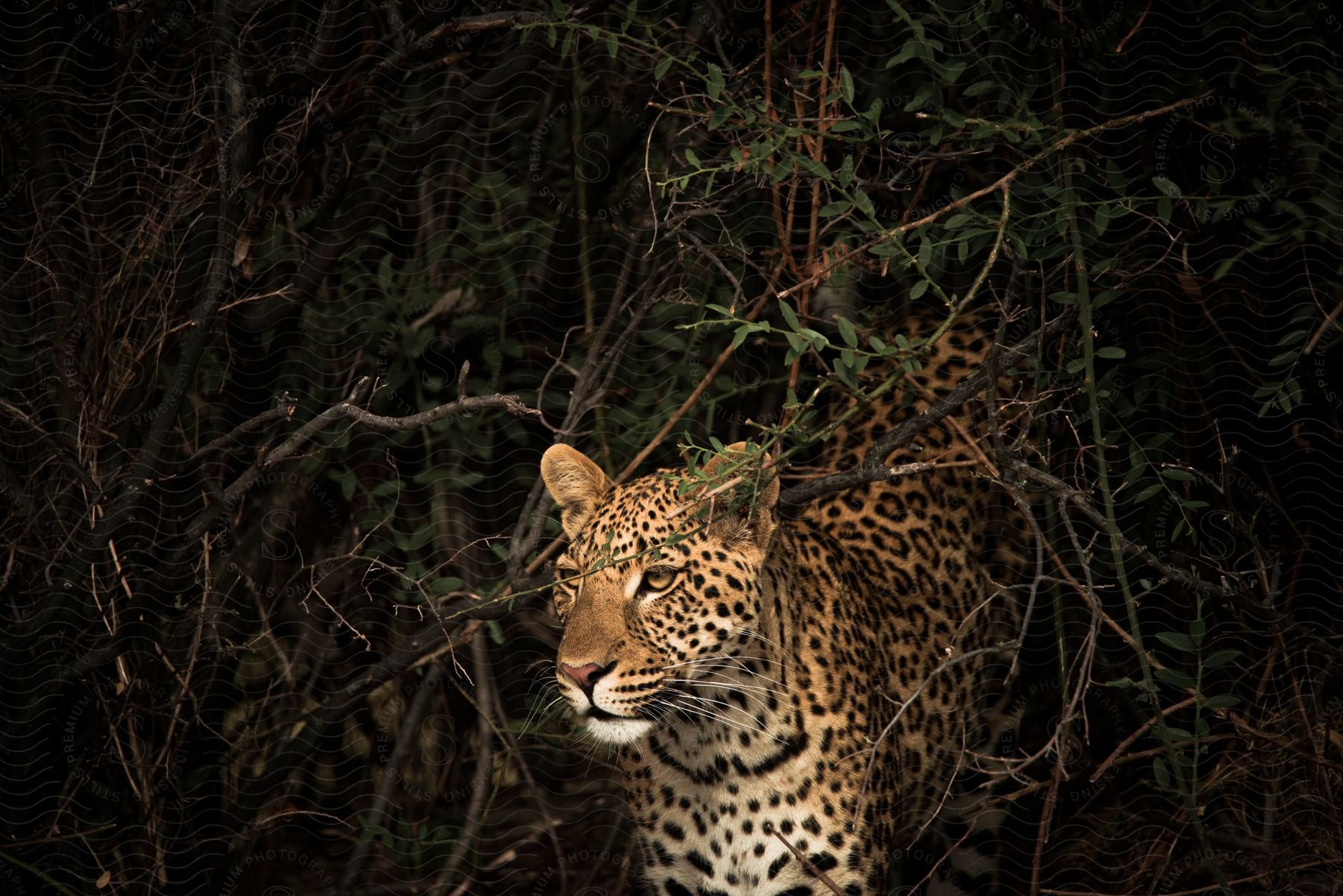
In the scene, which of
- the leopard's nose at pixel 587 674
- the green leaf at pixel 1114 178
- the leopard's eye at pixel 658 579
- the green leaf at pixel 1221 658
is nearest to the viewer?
the leopard's nose at pixel 587 674

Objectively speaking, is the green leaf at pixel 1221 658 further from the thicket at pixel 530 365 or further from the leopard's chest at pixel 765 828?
the leopard's chest at pixel 765 828

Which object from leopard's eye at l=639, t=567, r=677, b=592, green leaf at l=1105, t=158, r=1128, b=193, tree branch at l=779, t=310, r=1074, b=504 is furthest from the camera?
green leaf at l=1105, t=158, r=1128, b=193

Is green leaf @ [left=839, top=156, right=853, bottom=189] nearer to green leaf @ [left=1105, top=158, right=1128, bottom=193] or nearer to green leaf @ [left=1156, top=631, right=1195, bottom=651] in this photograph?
green leaf @ [left=1105, top=158, right=1128, bottom=193]

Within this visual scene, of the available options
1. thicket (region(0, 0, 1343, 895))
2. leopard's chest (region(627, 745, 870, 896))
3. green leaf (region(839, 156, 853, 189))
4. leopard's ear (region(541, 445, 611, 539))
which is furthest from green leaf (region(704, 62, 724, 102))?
leopard's chest (region(627, 745, 870, 896))

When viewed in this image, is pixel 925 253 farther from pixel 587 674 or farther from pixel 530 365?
pixel 530 365

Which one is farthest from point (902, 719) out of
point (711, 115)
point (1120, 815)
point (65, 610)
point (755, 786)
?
point (65, 610)

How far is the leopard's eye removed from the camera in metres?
3.60

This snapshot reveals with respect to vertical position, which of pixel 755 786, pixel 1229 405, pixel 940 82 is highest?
pixel 940 82

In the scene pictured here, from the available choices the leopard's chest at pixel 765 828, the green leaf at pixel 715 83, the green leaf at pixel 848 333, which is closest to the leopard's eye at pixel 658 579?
the leopard's chest at pixel 765 828

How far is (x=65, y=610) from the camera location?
4328 millimetres

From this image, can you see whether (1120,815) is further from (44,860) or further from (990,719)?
(44,860)

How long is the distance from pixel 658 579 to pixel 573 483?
482mm

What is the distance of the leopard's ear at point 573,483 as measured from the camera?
12.9 ft

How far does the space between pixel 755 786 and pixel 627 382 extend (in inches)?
78.3
